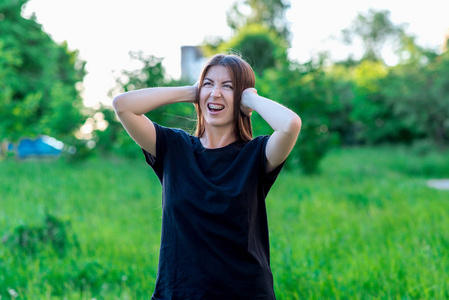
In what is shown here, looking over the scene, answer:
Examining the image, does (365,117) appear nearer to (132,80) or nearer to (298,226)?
(132,80)

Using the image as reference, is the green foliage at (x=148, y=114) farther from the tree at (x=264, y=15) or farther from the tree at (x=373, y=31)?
the tree at (x=373, y=31)

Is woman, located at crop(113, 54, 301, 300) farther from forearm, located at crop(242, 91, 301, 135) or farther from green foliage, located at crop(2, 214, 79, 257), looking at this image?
green foliage, located at crop(2, 214, 79, 257)

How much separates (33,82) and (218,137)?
19.1 metres

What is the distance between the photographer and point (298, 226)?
17.3 feet

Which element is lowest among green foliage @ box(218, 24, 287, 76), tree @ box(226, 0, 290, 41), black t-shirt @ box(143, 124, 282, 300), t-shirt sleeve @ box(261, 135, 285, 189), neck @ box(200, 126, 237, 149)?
black t-shirt @ box(143, 124, 282, 300)

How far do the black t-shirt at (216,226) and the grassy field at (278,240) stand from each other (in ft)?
2.91

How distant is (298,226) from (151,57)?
21.8ft

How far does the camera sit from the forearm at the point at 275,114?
66.0 inches

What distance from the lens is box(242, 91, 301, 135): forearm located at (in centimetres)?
168

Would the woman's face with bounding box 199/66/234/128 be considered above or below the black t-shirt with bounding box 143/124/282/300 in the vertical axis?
above

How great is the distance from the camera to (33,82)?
61.5ft

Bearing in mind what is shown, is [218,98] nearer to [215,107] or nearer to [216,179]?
[215,107]

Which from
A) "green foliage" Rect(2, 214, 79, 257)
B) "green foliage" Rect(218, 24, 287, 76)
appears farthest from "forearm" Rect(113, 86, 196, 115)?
"green foliage" Rect(218, 24, 287, 76)

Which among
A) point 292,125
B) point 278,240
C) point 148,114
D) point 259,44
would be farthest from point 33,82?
point 292,125
